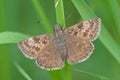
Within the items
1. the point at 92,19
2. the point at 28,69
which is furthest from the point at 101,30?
the point at 28,69

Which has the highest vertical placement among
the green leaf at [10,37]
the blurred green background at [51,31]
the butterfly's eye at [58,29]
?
the green leaf at [10,37]

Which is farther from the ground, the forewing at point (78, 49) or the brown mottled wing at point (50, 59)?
the brown mottled wing at point (50, 59)

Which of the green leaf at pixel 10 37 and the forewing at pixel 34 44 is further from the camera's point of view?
the forewing at pixel 34 44

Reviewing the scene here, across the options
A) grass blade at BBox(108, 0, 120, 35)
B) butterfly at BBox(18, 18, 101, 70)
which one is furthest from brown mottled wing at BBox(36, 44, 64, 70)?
grass blade at BBox(108, 0, 120, 35)

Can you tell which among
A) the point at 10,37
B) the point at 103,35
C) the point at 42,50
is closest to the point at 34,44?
the point at 42,50

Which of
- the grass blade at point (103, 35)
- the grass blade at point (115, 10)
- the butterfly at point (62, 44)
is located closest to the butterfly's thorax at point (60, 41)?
the butterfly at point (62, 44)

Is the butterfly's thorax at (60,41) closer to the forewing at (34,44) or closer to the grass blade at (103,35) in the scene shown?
the forewing at (34,44)

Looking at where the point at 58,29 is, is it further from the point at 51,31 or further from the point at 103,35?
the point at 103,35
